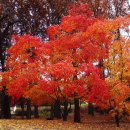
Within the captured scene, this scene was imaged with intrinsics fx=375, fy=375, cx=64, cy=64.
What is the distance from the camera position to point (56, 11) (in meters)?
43.4

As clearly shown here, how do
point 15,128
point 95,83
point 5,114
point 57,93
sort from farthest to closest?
point 5,114, point 57,93, point 95,83, point 15,128

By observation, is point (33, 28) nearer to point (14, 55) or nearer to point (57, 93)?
point (14, 55)

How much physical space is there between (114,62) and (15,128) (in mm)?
11752

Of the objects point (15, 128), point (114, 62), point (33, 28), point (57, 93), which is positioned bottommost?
point (15, 128)

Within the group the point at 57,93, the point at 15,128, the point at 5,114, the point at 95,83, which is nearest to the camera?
the point at 15,128

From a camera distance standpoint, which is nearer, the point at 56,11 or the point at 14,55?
the point at 14,55

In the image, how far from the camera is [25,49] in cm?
3669

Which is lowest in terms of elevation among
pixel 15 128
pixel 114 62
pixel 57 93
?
pixel 15 128

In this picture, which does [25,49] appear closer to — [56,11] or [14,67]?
[14,67]

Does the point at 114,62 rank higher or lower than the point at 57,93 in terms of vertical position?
higher

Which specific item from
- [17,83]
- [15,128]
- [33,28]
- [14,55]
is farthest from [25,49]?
[15,128]

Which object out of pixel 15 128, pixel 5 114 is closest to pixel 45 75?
pixel 15 128

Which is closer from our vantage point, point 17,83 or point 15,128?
point 15,128

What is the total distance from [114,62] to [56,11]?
12634 millimetres
